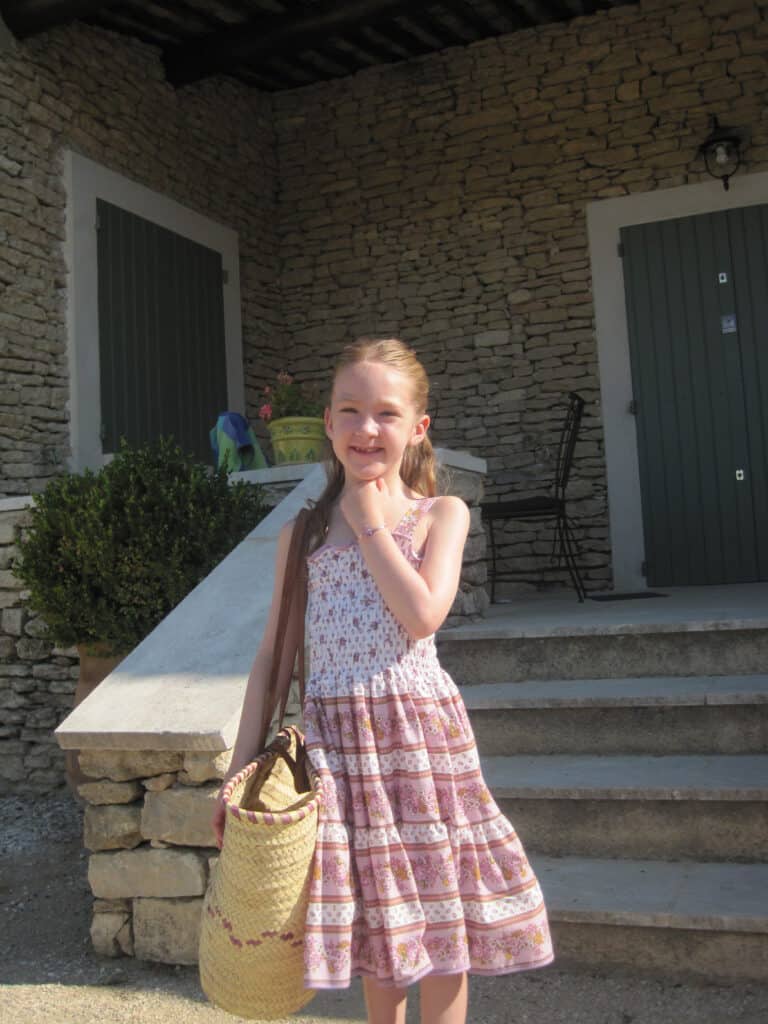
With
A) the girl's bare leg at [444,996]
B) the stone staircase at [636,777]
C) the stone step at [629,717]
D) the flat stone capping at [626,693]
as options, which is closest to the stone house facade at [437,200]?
the stone staircase at [636,777]

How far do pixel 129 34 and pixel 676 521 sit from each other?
461cm

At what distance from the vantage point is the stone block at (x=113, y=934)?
7.83 feet

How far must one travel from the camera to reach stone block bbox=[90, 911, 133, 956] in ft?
→ 7.83

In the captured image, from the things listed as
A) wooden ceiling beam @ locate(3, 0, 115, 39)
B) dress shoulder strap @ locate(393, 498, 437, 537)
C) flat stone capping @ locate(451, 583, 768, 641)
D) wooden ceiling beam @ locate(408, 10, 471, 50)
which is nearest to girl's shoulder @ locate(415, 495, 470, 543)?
dress shoulder strap @ locate(393, 498, 437, 537)

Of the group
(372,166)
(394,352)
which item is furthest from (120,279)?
(394,352)

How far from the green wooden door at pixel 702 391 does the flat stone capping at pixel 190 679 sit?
12.0 feet

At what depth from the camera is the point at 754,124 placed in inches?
236

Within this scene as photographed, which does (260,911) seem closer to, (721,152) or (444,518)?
(444,518)

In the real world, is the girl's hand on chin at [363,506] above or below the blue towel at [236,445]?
below

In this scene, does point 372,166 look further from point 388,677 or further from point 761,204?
point 388,677

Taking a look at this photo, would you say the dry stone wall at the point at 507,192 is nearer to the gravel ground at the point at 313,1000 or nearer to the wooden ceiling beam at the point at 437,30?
the wooden ceiling beam at the point at 437,30

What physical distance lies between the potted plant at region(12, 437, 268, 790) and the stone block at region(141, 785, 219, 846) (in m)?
1.51

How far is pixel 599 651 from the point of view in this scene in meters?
3.32

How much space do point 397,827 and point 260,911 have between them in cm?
22
